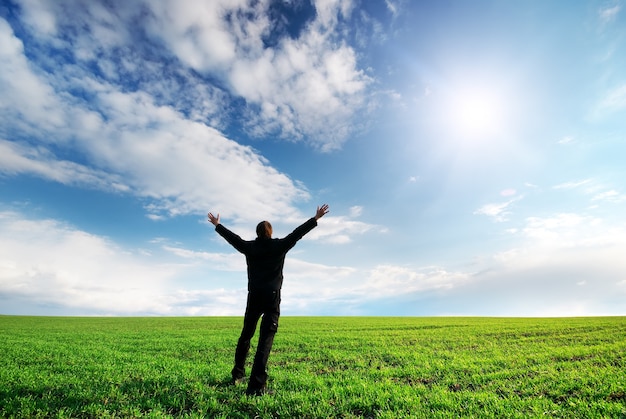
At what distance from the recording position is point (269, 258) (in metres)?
7.14

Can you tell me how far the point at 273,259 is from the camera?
715cm

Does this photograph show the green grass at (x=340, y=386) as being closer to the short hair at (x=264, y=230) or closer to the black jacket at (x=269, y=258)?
the black jacket at (x=269, y=258)

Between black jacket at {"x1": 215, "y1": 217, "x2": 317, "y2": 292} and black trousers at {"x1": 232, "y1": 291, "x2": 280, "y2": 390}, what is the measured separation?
174 millimetres

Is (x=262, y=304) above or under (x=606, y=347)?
above

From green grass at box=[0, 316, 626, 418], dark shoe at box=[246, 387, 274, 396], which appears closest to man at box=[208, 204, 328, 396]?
dark shoe at box=[246, 387, 274, 396]

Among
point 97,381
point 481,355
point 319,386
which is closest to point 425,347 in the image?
point 481,355

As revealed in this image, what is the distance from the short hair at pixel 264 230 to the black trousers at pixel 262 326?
1.12 meters

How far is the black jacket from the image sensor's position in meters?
7.11

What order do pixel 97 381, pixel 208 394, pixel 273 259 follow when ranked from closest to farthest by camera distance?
pixel 208 394 < pixel 273 259 < pixel 97 381

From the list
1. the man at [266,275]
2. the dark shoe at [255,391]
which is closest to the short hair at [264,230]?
the man at [266,275]

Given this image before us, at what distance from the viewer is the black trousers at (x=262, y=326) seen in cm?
671

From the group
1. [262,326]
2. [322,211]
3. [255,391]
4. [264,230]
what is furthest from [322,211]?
[255,391]

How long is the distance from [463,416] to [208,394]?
4425mm

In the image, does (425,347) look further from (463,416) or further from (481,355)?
(463,416)
